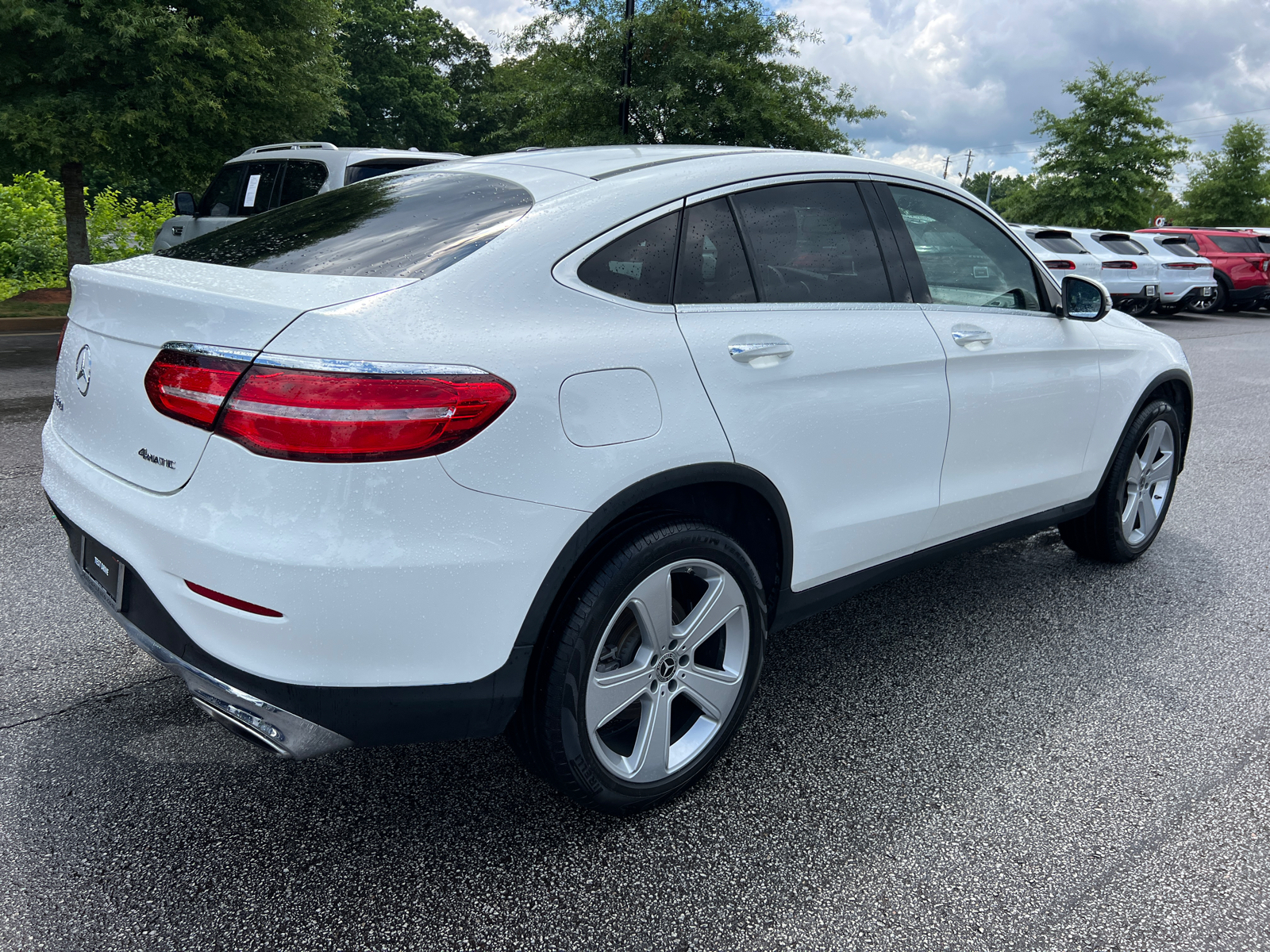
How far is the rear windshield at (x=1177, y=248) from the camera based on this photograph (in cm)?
1950

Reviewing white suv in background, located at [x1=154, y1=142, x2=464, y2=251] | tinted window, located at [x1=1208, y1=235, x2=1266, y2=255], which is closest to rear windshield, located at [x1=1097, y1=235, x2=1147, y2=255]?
Result: tinted window, located at [x1=1208, y1=235, x2=1266, y2=255]

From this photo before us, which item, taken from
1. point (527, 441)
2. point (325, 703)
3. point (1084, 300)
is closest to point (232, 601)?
point (325, 703)

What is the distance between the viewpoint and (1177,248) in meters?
19.9

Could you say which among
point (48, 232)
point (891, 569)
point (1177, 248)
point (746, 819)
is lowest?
point (48, 232)

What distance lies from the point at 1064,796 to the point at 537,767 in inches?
59.6

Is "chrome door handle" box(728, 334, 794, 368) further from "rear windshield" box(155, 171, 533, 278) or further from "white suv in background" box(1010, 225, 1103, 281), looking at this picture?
"white suv in background" box(1010, 225, 1103, 281)

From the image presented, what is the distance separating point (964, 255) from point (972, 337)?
399mm

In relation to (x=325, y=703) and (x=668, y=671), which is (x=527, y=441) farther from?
(x=668, y=671)

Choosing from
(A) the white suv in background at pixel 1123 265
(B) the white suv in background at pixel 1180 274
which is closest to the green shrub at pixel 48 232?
(A) the white suv in background at pixel 1123 265

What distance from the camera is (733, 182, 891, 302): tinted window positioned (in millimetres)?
2697

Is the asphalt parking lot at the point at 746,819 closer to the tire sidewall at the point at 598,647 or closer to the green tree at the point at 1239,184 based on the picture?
the tire sidewall at the point at 598,647

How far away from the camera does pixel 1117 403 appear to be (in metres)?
4.07

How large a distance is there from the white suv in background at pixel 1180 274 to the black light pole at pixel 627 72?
35.4 ft

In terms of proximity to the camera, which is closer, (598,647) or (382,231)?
(598,647)
